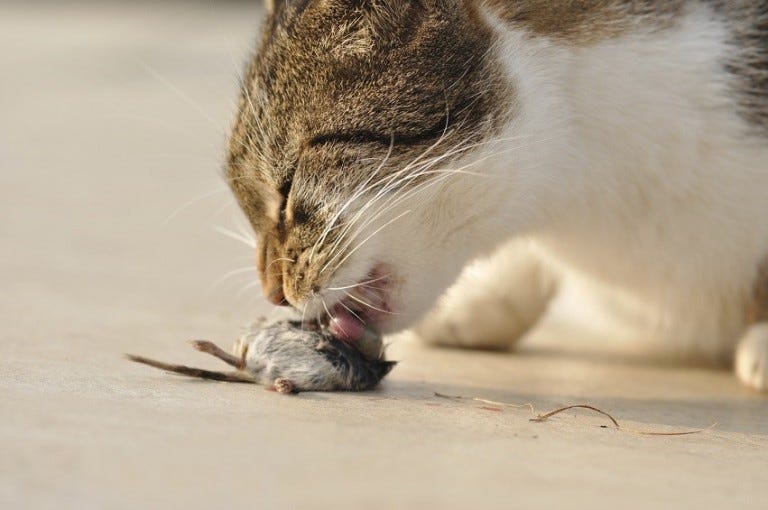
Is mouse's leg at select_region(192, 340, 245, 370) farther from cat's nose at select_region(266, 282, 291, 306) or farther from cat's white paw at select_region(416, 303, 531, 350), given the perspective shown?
cat's white paw at select_region(416, 303, 531, 350)

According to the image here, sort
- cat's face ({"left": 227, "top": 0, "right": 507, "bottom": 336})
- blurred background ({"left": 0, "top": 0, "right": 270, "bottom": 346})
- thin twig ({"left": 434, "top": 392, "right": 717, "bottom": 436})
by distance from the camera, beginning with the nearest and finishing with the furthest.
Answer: thin twig ({"left": 434, "top": 392, "right": 717, "bottom": 436}) < cat's face ({"left": 227, "top": 0, "right": 507, "bottom": 336}) < blurred background ({"left": 0, "top": 0, "right": 270, "bottom": 346})

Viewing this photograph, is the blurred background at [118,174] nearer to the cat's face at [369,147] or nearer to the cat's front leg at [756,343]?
the cat's face at [369,147]

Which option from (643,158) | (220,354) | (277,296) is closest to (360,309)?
(277,296)

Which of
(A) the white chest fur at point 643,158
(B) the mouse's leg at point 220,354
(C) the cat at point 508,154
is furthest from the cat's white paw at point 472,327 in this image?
(B) the mouse's leg at point 220,354

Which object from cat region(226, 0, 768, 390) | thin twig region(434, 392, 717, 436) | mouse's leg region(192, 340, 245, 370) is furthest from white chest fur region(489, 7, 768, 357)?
mouse's leg region(192, 340, 245, 370)

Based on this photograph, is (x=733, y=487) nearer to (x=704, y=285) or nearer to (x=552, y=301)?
(x=704, y=285)

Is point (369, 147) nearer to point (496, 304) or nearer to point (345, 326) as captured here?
point (345, 326)

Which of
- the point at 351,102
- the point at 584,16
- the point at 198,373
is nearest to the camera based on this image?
the point at 198,373
